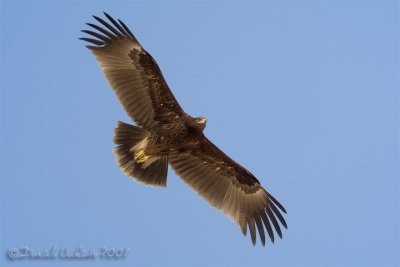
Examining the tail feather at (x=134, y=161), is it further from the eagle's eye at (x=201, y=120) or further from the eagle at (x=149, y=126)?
the eagle's eye at (x=201, y=120)

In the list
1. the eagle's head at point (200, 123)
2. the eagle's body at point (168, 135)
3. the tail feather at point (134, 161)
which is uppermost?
the eagle's head at point (200, 123)

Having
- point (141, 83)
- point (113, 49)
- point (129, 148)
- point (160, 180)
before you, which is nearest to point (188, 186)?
point (160, 180)

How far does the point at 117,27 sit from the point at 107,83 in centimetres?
108

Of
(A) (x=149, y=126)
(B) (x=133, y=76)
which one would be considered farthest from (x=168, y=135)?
(B) (x=133, y=76)

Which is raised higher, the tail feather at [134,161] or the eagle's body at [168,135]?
the eagle's body at [168,135]

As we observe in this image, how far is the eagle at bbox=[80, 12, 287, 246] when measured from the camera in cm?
1013

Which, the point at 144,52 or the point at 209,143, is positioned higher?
the point at 144,52

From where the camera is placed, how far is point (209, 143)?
10789 mm

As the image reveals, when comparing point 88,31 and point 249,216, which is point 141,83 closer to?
point 88,31

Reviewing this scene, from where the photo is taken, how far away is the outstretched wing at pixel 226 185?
10.6 m

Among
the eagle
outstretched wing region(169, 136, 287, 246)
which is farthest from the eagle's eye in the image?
outstretched wing region(169, 136, 287, 246)

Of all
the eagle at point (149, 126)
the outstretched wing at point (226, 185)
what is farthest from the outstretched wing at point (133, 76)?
the outstretched wing at point (226, 185)

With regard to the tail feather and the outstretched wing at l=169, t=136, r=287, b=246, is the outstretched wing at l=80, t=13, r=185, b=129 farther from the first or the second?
the outstretched wing at l=169, t=136, r=287, b=246

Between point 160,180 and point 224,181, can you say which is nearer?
point 160,180
